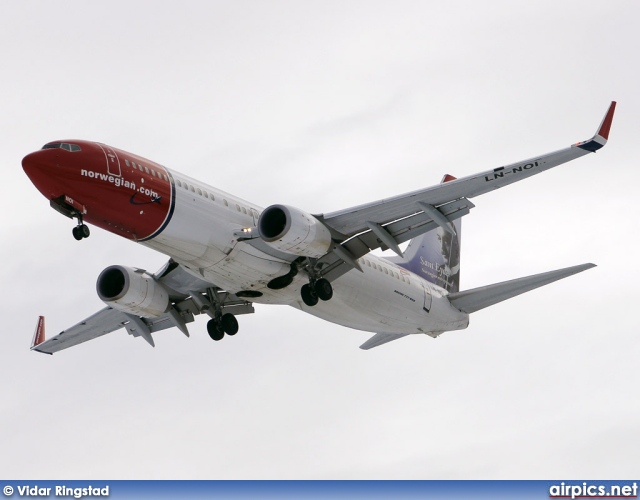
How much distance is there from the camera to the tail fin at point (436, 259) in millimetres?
47938

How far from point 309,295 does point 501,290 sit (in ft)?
27.3

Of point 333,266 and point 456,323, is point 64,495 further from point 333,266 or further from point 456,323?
point 456,323

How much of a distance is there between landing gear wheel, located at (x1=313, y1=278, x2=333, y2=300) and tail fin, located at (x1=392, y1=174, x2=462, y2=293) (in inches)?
287

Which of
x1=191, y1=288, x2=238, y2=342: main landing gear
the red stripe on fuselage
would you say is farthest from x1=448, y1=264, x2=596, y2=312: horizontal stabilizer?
the red stripe on fuselage

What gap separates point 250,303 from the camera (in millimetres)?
44750

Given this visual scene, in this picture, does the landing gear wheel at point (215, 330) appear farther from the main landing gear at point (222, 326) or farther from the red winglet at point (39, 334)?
the red winglet at point (39, 334)

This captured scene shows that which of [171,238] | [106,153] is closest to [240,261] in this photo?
[171,238]

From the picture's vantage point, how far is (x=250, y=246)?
127ft

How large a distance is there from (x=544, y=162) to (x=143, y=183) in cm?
1265

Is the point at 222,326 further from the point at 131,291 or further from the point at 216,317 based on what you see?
the point at 131,291

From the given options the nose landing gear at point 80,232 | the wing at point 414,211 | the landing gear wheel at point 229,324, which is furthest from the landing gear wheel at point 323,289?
the nose landing gear at point 80,232

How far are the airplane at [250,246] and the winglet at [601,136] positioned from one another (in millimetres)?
31

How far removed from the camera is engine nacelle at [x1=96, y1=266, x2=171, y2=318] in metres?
41.5

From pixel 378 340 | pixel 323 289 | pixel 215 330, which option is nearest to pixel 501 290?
pixel 378 340
